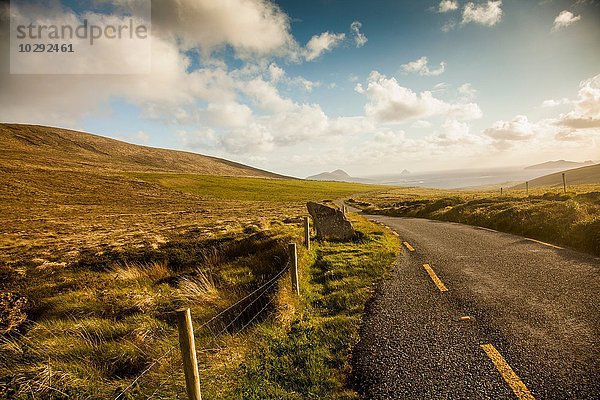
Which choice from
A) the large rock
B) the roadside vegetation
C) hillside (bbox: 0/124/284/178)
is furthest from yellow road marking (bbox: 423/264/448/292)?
hillside (bbox: 0/124/284/178)

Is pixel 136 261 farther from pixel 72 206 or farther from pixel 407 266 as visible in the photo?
pixel 72 206

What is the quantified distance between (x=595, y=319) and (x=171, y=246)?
18.5m

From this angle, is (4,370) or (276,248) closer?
(4,370)

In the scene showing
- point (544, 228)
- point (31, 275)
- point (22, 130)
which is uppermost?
point (22, 130)

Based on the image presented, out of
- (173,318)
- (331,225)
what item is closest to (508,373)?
(173,318)

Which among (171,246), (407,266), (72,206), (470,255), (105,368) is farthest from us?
(72,206)

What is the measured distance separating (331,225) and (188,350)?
492 inches

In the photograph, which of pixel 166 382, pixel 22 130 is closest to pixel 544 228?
pixel 166 382

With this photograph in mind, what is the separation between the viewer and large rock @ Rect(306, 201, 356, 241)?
15.5 m

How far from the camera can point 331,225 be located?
15.9 m

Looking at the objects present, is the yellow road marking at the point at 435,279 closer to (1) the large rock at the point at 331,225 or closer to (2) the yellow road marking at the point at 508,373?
(2) the yellow road marking at the point at 508,373

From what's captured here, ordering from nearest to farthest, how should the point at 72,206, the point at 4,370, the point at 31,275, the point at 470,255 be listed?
the point at 4,370, the point at 470,255, the point at 31,275, the point at 72,206

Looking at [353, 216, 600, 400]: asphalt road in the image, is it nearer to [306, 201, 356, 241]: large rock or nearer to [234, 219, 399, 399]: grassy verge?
[234, 219, 399, 399]: grassy verge

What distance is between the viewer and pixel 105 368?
5.46m
